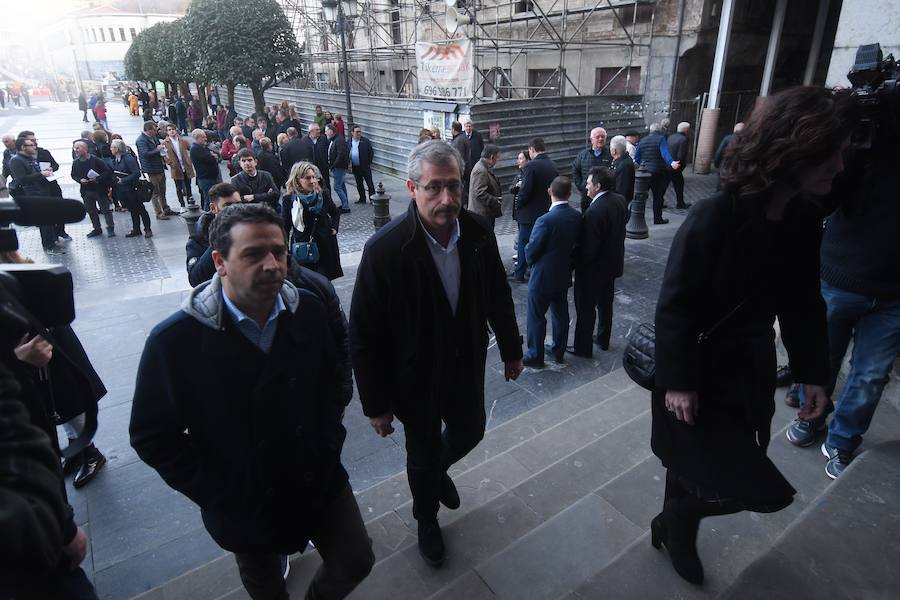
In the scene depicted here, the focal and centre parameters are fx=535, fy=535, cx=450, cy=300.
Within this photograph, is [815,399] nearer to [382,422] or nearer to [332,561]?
[382,422]

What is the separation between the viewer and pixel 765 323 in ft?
6.50

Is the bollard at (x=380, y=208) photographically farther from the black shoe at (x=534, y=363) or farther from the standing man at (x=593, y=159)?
the black shoe at (x=534, y=363)

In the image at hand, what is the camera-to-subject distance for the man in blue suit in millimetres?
4613

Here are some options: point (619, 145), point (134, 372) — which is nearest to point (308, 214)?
point (134, 372)

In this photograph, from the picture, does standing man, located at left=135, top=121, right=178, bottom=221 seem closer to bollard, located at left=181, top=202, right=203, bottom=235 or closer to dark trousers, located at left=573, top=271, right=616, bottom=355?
bollard, located at left=181, top=202, right=203, bottom=235

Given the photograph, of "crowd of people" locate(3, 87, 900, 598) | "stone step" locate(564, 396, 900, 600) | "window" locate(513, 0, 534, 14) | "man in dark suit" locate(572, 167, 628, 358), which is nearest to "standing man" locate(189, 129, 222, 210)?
"man in dark suit" locate(572, 167, 628, 358)

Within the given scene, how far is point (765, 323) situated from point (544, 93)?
658 inches

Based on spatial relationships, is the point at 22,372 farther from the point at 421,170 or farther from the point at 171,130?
the point at 171,130

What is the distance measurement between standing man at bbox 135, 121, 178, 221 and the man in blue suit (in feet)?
28.6

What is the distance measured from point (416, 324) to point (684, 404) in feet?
3.62

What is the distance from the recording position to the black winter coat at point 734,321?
1.88 metres

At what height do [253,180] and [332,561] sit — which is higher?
[253,180]

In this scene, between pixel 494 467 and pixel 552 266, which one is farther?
pixel 552 266

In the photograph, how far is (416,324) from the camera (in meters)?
2.32
